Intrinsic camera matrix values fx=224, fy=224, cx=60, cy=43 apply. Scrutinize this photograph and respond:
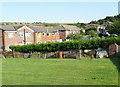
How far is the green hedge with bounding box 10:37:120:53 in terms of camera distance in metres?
29.6

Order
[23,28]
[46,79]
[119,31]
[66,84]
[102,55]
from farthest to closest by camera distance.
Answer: [119,31], [23,28], [102,55], [46,79], [66,84]

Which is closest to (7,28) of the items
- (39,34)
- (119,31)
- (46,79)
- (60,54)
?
(39,34)

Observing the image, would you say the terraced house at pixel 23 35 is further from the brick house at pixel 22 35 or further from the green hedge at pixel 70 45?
the green hedge at pixel 70 45

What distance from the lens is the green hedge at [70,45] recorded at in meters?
29.6

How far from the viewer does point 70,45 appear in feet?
104

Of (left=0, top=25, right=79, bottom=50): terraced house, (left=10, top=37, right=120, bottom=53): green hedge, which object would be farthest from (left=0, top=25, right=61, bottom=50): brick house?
(left=10, top=37, right=120, bottom=53): green hedge

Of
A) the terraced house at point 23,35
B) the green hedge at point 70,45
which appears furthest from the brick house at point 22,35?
the green hedge at point 70,45

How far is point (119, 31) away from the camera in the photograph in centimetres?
5125

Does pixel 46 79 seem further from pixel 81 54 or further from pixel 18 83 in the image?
pixel 81 54

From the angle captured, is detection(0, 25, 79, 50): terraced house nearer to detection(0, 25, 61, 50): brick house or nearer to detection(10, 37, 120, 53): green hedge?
detection(0, 25, 61, 50): brick house

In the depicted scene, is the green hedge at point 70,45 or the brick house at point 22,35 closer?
the green hedge at point 70,45

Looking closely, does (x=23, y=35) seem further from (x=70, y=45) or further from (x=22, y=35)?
(x=70, y=45)

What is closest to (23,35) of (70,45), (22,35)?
(22,35)

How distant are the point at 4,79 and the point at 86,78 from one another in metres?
→ 4.92
